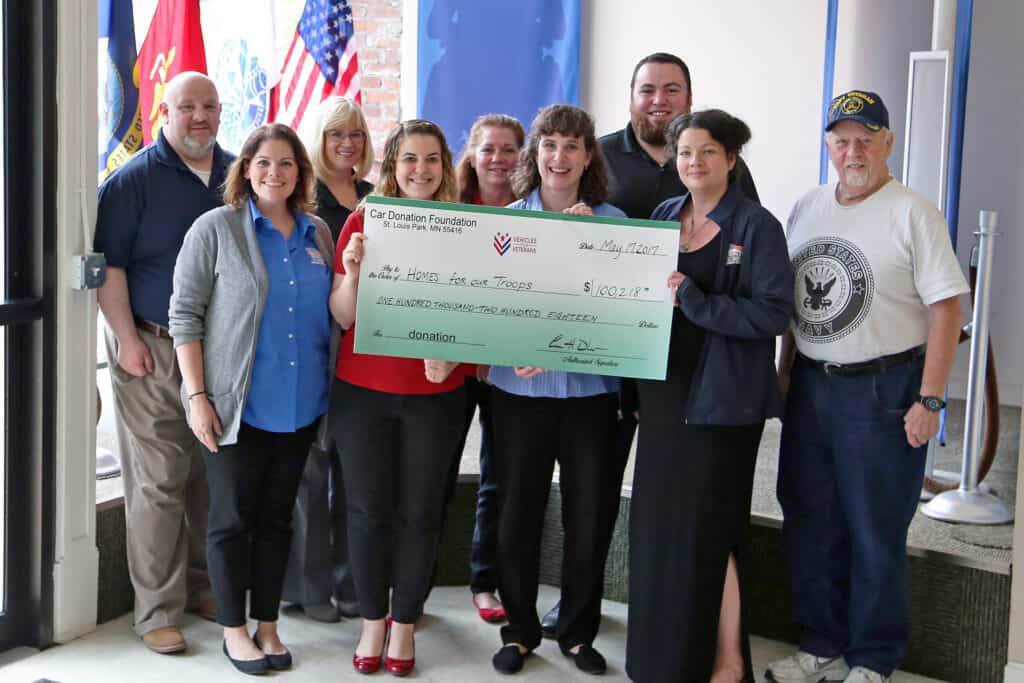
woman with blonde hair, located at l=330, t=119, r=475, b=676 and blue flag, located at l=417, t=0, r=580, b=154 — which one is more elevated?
blue flag, located at l=417, t=0, r=580, b=154

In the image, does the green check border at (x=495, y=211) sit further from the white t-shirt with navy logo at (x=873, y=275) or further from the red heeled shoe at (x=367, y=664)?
the red heeled shoe at (x=367, y=664)

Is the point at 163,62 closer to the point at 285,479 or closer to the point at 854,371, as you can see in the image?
the point at 285,479

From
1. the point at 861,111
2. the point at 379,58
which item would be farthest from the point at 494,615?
the point at 379,58

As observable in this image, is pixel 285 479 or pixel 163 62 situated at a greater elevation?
pixel 163 62

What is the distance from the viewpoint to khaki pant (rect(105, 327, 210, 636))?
9.73ft

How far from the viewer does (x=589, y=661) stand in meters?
2.90

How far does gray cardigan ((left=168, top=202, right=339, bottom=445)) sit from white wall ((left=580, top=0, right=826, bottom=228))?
3100 mm

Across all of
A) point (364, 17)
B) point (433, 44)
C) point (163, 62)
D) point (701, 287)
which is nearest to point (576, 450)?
point (701, 287)

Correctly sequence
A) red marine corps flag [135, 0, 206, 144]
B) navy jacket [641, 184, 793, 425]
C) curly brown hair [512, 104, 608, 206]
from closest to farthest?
navy jacket [641, 184, 793, 425]
curly brown hair [512, 104, 608, 206]
red marine corps flag [135, 0, 206, 144]

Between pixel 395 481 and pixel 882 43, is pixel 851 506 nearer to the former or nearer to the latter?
pixel 395 481

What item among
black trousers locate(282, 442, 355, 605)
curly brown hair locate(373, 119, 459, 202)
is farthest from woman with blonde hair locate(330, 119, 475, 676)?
black trousers locate(282, 442, 355, 605)

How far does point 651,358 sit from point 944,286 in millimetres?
683

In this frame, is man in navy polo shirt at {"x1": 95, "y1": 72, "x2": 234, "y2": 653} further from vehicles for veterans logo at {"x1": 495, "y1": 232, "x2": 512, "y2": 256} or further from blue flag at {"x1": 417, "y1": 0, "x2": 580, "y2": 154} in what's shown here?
blue flag at {"x1": 417, "y1": 0, "x2": 580, "y2": 154}

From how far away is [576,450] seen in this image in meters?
2.74
